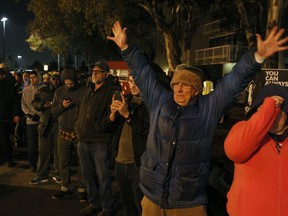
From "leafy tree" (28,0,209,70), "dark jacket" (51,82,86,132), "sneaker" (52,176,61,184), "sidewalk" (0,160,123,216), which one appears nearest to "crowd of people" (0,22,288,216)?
"dark jacket" (51,82,86,132)

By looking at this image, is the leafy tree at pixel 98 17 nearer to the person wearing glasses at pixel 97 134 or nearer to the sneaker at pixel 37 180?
the sneaker at pixel 37 180

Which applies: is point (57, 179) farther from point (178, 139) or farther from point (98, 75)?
point (178, 139)

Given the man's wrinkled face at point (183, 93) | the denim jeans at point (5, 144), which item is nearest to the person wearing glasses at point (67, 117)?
the denim jeans at point (5, 144)

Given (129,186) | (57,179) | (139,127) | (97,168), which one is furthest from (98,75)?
(57,179)

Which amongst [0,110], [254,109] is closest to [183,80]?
[254,109]

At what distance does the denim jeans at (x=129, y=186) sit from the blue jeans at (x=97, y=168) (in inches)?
18.4

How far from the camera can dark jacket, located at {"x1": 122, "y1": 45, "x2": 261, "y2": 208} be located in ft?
8.85

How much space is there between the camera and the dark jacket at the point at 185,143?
2.70 meters

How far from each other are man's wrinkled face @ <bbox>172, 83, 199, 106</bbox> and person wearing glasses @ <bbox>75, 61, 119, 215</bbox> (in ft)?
5.54

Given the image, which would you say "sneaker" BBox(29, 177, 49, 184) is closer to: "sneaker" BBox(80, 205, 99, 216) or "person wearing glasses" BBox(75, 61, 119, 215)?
"sneaker" BBox(80, 205, 99, 216)

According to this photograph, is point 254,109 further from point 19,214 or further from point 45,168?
point 45,168

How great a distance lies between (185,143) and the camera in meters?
2.70

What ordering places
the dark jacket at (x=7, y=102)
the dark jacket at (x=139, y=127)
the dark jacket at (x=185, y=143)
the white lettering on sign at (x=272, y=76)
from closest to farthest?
1. the dark jacket at (x=185, y=143)
2. the dark jacket at (x=139, y=127)
3. the dark jacket at (x=7, y=102)
4. the white lettering on sign at (x=272, y=76)

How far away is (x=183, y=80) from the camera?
2799mm
